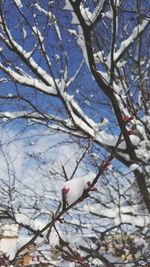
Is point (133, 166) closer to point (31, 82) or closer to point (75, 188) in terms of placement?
point (31, 82)

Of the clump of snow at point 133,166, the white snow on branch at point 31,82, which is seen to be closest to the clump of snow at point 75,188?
the white snow on branch at point 31,82

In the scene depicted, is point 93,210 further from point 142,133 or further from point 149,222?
→ point 142,133

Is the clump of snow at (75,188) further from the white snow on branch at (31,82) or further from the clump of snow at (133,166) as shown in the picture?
the clump of snow at (133,166)

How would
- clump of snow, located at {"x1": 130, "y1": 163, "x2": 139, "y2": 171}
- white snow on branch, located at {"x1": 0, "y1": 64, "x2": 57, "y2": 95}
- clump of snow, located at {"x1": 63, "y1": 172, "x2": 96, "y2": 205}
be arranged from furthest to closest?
clump of snow, located at {"x1": 130, "y1": 163, "x2": 139, "y2": 171}, white snow on branch, located at {"x1": 0, "y1": 64, "x2": 57, "y2": 95}, clump of snow, located at {"x1": 63, "y1": 172, "x2": 96, "y2": 205}

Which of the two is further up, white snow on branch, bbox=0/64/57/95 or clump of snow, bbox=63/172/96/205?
white snow on branch, bbox=0/64/57/95

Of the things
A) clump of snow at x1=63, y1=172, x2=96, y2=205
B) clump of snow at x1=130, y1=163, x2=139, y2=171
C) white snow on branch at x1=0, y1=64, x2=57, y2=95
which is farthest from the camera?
clump of snow at x1=130, y1=163, x2=139, y2=171

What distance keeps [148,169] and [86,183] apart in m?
5.30

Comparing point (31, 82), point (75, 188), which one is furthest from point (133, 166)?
point (75, 188)

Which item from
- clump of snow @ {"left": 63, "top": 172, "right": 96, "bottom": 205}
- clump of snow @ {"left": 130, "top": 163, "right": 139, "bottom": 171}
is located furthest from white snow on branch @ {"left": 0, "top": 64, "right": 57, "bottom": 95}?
clump of snow @ {"left": 63, "top": 172, "right": 96, "bottom": 205}

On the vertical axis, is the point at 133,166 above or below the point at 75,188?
above

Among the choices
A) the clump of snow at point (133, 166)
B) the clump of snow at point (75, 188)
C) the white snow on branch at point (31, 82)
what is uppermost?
the white snow on branch at point (31, 82)

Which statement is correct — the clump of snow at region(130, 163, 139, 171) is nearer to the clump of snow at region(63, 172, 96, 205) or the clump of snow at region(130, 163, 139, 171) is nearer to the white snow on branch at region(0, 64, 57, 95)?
the white snow on branch at region(0, 64, 57, 95)

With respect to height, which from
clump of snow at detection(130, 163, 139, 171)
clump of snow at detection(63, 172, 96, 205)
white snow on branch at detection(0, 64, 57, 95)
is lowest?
clump of snow at detection(63, 172, 96, 205)

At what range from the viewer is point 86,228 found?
272 inches
